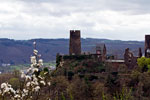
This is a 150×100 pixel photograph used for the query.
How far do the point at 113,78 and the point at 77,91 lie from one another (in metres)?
6.17

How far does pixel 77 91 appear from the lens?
3200 cm

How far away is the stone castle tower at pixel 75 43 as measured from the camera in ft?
156

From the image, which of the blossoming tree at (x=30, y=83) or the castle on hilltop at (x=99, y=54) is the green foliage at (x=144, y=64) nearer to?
the castle on hilltop at (x=99, y=54)

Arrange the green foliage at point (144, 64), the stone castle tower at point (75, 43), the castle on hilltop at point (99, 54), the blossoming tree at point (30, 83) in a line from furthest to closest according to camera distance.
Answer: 1. the stone castle tower at point (75, 43)
2. the castle on hilltop at point (99, 54)
3. the green foliage at point (144, 64)
4. the blossoming tree at point (30, 83)

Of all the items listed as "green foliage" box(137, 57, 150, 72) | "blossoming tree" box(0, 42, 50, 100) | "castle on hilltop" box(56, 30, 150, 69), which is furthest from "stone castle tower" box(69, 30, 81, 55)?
"blossoming tree" box(0, 42, 50, 100)

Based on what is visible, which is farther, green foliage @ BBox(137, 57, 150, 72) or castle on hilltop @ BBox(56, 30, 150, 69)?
castle on hilltop @ BBox(56, 30, 150, 69)

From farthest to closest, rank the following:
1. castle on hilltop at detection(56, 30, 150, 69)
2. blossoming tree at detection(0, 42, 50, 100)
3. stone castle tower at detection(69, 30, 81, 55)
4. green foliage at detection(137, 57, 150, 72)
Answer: stone castle tower at detection(69, 30, 81, 55) < castle on hilltop at detection(56, 30, 150, 69) < green foliage at detection(137, 57, 150, 72) < blossoming tree at detection(0, 42, 50, 100)

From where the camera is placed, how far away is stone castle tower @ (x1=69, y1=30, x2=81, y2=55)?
47.5 meters

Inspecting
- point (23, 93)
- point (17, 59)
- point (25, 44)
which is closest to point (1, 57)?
point (17, 59)

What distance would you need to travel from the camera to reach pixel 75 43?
47.8 meters

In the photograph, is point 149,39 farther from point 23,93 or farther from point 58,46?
point 58,46

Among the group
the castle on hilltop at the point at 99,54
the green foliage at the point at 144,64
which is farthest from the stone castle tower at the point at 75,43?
the green foliage at the point at 144,64

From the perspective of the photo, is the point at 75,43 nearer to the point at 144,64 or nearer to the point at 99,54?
the point at 99,54

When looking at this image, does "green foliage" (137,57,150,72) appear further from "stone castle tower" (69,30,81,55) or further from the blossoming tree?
the blossoming tree
